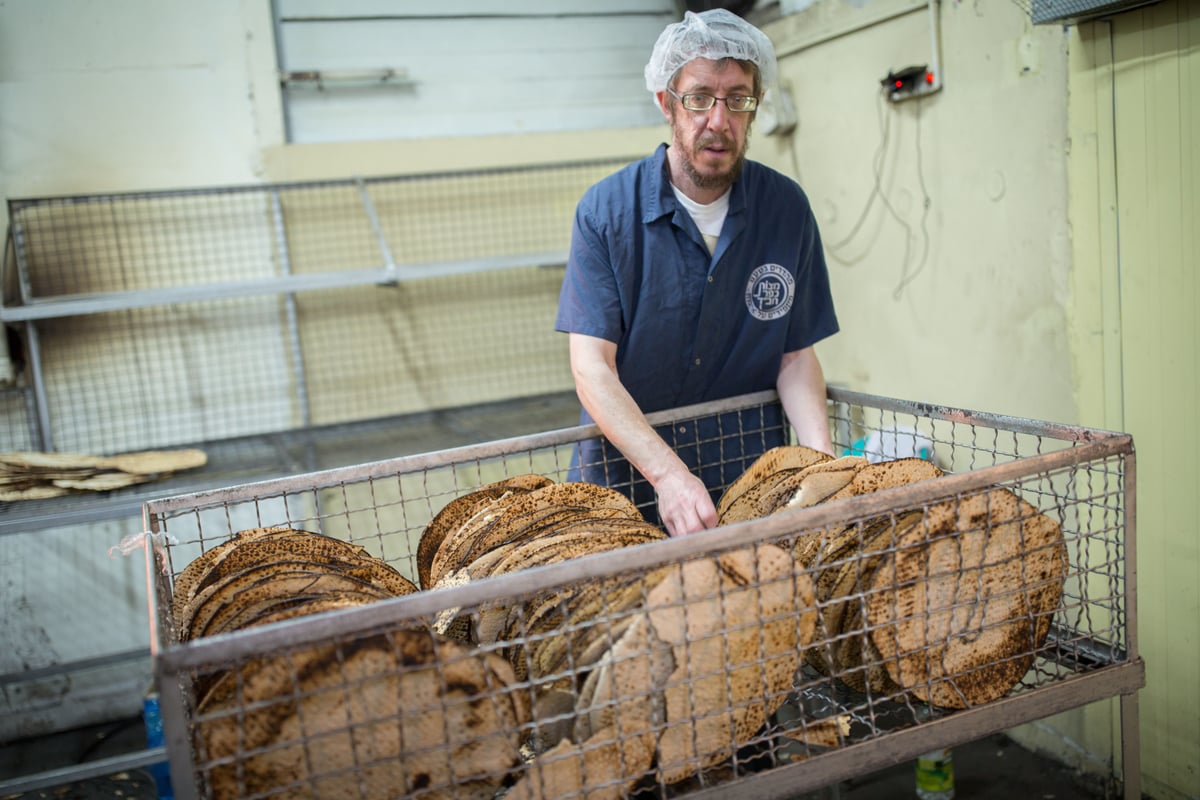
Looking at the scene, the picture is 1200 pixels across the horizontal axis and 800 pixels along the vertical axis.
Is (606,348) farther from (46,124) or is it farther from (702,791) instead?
(46,124)

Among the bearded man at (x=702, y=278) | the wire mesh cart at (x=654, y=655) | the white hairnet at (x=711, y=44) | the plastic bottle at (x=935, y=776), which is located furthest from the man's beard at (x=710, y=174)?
the plastic bottle at (x=935, y=776)

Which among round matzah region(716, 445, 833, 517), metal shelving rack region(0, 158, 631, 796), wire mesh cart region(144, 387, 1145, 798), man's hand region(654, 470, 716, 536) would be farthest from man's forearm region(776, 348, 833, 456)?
metal shelving rack region(0, 158, 631, 796)

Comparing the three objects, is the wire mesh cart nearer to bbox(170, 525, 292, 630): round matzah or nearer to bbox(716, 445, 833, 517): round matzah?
bbox(170, 525, 292, 630): round matzah

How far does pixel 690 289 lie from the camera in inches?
74.4

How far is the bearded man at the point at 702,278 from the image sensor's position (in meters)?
1.71

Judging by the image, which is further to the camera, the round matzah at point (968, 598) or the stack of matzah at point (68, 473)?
the stack of matzah at point (68, 473)

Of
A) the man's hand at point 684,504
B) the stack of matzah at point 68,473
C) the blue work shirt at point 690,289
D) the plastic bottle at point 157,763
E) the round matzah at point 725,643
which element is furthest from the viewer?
the stack of matzah at point 68,473

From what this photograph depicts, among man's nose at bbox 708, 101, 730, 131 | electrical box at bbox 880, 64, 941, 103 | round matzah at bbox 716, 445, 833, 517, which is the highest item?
electrical box at bbox 880, 64, 941, 103

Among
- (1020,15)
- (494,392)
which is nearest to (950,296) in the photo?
(1020,15)

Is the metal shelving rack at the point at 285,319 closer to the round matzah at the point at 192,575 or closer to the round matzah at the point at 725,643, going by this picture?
the round matzah at the point at 192,575

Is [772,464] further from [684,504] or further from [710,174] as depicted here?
[710,174]

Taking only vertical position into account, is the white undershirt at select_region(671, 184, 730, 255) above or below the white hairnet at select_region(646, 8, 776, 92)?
below

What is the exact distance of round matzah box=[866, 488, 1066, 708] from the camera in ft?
3.50

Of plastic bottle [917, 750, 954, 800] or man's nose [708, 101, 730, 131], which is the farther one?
plastic bottle [917, 750, 954, 800]
